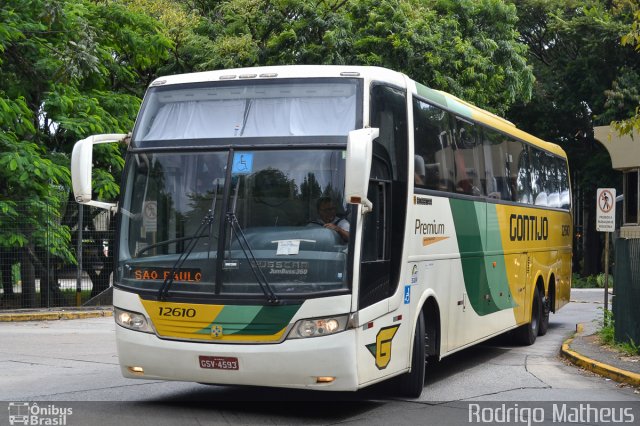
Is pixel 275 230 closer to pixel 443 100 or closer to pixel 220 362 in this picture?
pixel 220 362

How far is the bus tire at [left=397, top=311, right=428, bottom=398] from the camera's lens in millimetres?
10422

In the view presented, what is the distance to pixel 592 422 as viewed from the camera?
30.6ft

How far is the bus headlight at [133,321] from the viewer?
30.3ft

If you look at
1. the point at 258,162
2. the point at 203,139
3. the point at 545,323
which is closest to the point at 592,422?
the point at 258,162

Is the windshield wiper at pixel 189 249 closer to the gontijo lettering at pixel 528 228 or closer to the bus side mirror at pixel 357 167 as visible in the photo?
the bus side mirror at pixel 357 167

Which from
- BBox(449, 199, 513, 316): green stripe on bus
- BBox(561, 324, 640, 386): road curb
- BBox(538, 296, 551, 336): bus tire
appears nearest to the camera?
BBox(561, 324, 640, 386): road curb

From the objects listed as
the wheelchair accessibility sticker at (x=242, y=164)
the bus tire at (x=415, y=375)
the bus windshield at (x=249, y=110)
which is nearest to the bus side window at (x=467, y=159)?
the bus tire at (x=415, y=375)

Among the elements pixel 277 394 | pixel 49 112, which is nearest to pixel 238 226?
pixel 277 394

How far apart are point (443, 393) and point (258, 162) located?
373 centimetres

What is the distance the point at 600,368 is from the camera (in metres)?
12.8

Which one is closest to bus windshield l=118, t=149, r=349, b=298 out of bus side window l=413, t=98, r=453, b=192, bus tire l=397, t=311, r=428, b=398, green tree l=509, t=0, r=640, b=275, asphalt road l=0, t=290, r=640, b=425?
asphalt road l=0, t=290, r=640, b=425

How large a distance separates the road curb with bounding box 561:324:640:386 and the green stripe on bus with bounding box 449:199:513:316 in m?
1.23

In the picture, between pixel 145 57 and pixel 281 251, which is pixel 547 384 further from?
pixel 145 57

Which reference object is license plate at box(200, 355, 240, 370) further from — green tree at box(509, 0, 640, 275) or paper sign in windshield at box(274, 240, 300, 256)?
green tree at box(509, 0, 640, 275)
